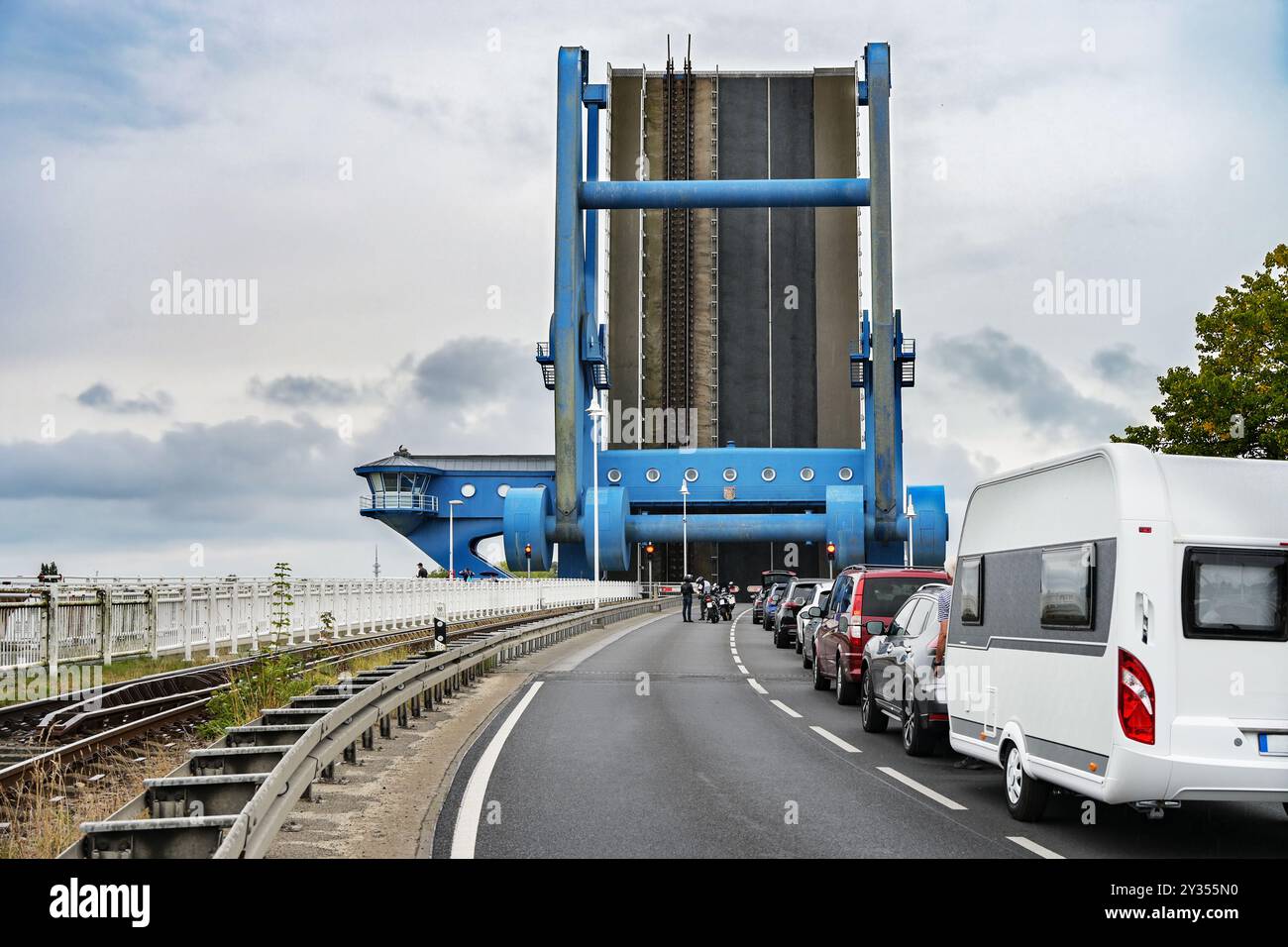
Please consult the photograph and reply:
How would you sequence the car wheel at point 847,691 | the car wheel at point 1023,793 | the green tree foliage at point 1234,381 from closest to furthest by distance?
the car wheel at point 1023,793 → the car wheel at point 847,691 → the green tree foliage at point 1234,381

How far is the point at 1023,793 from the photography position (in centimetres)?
902

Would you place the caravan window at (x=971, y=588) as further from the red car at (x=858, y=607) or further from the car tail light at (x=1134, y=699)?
the red car at (x=858, y=607)

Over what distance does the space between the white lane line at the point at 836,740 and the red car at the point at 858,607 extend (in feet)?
7.70

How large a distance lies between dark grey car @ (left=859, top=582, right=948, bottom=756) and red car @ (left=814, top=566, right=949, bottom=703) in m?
2.34

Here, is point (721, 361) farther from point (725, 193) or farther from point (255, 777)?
point (255, 777)

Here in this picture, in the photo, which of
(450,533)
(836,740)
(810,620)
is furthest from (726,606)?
(836,740)

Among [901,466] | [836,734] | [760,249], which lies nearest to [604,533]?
[901,466]

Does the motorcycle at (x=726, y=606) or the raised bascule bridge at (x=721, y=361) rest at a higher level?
the raised bascule bridge at (x=721, y=361)

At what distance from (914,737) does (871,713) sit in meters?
1.81

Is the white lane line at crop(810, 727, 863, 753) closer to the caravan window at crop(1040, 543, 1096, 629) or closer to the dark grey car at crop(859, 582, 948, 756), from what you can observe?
the dark grey car at crop(859, 582, 948, 756)

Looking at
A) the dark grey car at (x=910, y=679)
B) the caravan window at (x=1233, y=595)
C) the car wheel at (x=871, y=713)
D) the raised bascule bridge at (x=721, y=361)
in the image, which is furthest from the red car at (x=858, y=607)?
the raised bascule bridge at (x=721, y=361)

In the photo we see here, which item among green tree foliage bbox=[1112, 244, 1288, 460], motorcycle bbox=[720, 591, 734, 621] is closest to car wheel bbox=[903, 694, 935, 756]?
green tree foliage bbox=[1112, 244, 1288, 460]

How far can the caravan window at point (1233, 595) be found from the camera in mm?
7738
